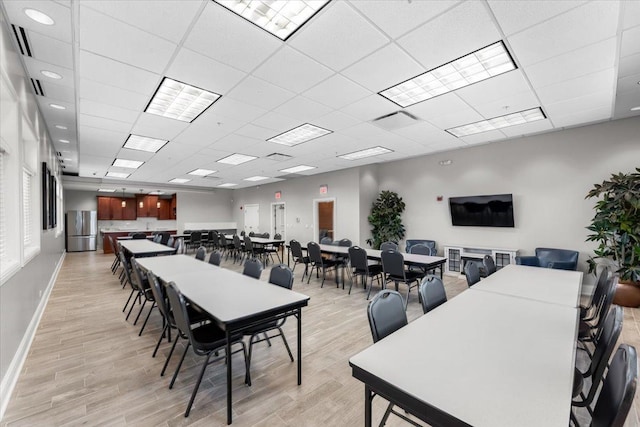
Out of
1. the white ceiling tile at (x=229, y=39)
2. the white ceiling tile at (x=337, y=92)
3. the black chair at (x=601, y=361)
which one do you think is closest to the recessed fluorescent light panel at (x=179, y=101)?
the white ceiling tile at (x=229, y=39)

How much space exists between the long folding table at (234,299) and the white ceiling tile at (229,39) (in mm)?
2173

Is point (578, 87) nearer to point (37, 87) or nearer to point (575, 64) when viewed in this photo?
point (575, 64)

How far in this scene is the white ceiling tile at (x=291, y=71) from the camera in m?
2.53

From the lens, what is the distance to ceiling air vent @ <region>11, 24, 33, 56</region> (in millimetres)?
2180

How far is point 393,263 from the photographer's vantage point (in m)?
4.32

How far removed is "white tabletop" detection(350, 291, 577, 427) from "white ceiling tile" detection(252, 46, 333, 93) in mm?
2430

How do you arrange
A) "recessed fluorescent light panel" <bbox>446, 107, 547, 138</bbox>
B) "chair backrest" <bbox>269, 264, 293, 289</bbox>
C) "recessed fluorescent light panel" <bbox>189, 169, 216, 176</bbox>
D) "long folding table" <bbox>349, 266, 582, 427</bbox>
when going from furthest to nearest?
"recessed fluorescent light panel" <bbox>189, 169, 216, 176</bbox> < "recessed fluorescent light panel" <bbox>446, 107, 547, 138</bbox> < "chair backrest" <bbox>269, 264, 293, 289</bbox> < "long folding table" <bbox>349, 266, 582, 427</bbox>

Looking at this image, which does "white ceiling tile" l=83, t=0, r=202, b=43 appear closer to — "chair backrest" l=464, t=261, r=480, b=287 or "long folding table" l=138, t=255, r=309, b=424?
"long folding table" l=138, t=255, r=309, b=424

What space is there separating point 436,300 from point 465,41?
87.8 inches

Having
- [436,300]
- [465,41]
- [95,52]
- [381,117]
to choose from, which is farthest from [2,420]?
[381,117]

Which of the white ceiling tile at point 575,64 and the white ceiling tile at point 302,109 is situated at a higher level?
the white ceiling tile at point 575,64

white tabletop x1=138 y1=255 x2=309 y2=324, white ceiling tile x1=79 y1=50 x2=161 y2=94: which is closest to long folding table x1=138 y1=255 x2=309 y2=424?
white tabletop x1=138 y1=255 x2=309 y2=324

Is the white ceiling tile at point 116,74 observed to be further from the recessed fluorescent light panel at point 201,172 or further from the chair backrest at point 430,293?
the recessed fluorescent light panel at point 201,172

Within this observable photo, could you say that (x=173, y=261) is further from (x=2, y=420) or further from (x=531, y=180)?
(x=531, y=180)
